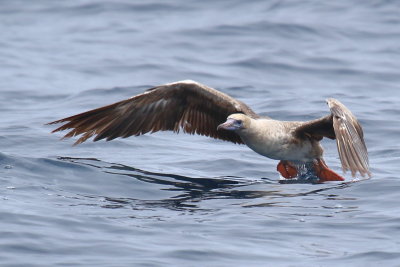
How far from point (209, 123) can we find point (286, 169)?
3.90 feet

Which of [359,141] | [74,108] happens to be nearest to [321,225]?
[359,141]

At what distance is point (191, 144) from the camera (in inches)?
555

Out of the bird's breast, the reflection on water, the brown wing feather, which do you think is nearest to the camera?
the reflection on water

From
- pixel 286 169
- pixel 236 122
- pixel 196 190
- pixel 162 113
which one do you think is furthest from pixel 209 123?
pixel 196 190

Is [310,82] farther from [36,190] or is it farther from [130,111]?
[36,190]

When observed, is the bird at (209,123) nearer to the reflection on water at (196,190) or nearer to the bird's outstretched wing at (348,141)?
the reflection on water at (196,190)

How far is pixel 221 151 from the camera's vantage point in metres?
13.6

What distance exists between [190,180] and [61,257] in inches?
148

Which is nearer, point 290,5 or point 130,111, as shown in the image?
point 130,111

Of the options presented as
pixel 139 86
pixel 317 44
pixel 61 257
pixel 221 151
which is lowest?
pixel 61 257

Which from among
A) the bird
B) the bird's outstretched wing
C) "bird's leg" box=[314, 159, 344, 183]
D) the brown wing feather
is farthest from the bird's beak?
"bird's leg" box=[314, 159, 344, 183]

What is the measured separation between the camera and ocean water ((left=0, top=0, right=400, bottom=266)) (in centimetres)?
841

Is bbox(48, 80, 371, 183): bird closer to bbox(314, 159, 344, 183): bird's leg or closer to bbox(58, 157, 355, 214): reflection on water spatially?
bbox(314, 159, 344, 183): bird's leg

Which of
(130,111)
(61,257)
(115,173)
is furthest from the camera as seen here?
(130,111)
